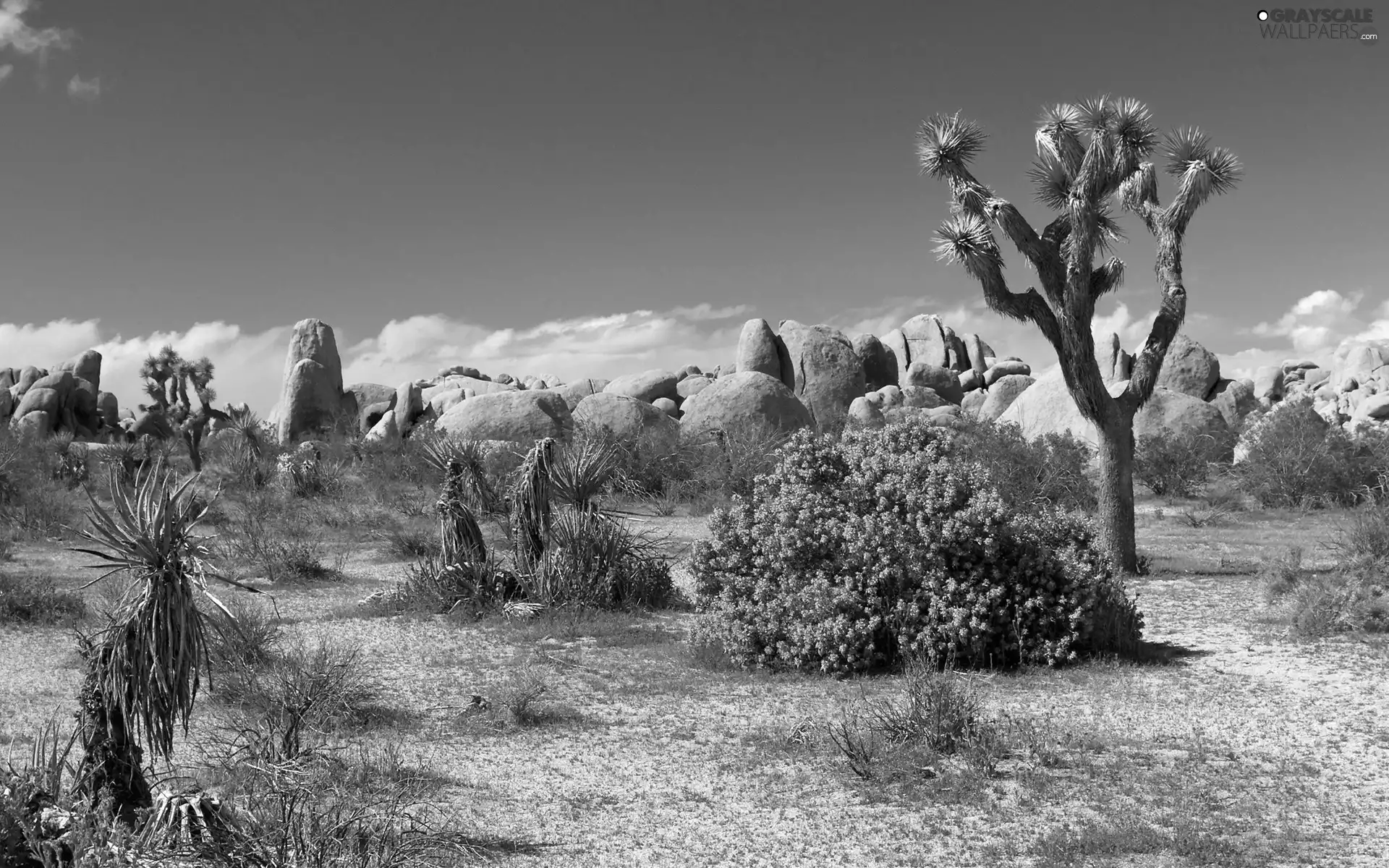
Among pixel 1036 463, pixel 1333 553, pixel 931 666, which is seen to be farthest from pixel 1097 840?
pixel 1036 463

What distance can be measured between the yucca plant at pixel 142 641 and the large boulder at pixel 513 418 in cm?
2400

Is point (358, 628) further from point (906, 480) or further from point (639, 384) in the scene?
point (639, 384)

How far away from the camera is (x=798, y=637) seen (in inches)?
377

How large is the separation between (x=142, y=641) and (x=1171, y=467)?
25.3 m

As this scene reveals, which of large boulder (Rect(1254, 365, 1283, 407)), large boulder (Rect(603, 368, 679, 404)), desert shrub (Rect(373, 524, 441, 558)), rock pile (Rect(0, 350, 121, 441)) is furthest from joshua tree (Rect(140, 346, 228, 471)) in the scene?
large boulder (Rect(1254, 365, 1283, 407))

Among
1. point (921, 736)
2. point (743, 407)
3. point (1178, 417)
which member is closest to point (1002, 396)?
point (1178, 417)

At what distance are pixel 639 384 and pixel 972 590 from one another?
34.9 m

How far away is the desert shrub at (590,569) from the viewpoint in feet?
41.7

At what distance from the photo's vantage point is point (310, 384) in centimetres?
4225

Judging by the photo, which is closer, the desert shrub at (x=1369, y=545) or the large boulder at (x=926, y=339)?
the desert shrub at (x=1369, y=545)

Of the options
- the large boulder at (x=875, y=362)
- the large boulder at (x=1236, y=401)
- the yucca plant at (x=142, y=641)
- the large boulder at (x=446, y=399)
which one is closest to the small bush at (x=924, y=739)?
the yucca plant at (x=142, y=641)

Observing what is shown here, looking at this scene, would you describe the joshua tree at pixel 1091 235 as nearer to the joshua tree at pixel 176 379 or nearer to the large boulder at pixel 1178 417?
the large boulder at pixel 1178 417

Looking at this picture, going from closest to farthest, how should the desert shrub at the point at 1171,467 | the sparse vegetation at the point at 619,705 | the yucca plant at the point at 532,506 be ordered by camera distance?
1. the sparse vegetation at the point at 619,705
2. the yucca plant at the point at 532,506
3. the desert shrub at the point at 1171,467

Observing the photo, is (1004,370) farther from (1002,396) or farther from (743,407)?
(743,407)
